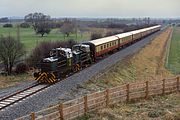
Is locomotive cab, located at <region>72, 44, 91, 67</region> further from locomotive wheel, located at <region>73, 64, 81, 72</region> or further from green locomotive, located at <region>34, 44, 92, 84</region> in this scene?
locomotive wheel, located at <region>73, 64, 81, 72</region>

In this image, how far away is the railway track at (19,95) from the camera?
2143 cm

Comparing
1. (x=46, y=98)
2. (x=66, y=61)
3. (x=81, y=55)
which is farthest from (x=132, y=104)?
(x=81, y=55)

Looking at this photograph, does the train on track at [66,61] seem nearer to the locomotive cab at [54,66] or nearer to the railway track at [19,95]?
the locomotive cab at [54,66]

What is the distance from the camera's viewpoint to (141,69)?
4094 centimetres

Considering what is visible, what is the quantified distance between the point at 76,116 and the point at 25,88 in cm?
977

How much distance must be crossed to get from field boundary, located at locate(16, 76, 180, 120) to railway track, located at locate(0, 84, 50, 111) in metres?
3.92

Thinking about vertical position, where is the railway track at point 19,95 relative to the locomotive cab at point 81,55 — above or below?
below

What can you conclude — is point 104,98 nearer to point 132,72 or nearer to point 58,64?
point 58,64

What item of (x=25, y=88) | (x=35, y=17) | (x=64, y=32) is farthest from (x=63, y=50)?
(x=35, y=17)

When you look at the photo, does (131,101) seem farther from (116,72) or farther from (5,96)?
(116,72)

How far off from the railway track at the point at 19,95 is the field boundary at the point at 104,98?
3.92 meters

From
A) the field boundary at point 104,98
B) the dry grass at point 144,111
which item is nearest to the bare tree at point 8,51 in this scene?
the field boundary at point 104,98

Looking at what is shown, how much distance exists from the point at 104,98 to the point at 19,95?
7293 mm

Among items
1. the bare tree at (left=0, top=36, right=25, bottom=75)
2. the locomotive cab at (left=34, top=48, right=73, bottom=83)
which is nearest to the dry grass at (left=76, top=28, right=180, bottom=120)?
the locomotive cab at (left=34, top=48, right=73, bottom=83)
